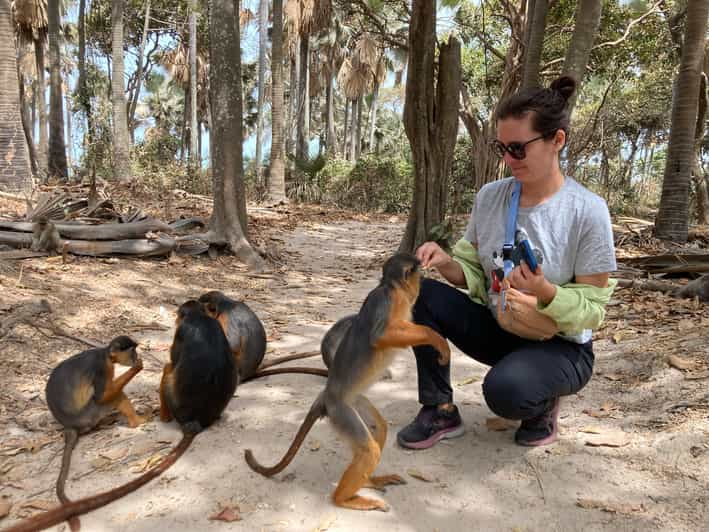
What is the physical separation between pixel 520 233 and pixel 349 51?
2660cm

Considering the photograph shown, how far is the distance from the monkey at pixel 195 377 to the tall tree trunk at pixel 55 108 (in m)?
12.3

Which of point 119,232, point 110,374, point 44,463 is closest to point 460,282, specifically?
point 110,374

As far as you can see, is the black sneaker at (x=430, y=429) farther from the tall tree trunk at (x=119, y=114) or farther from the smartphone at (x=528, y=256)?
the tall tree trunk at (x=119, y=114)

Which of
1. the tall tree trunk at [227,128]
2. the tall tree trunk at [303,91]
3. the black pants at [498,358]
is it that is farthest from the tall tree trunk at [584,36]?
the tall tree trunk at [303,91]

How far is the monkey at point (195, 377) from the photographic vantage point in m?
2.79

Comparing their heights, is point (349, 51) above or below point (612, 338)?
above

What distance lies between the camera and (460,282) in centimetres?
285

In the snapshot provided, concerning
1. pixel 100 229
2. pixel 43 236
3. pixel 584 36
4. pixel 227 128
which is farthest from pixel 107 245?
pixel 584 36

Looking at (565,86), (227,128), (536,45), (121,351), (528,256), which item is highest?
(536,45)

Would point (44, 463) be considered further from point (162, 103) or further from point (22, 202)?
point (162, 103)

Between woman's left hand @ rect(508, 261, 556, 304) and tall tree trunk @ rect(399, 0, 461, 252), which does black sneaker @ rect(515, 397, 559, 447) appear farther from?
tall tree trunk @ rect(399, 0, 461, 252)

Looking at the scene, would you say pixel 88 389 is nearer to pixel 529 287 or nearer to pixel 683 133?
pixel 529 287

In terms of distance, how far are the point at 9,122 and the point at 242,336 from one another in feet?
24.8

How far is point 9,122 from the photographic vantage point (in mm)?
8578
